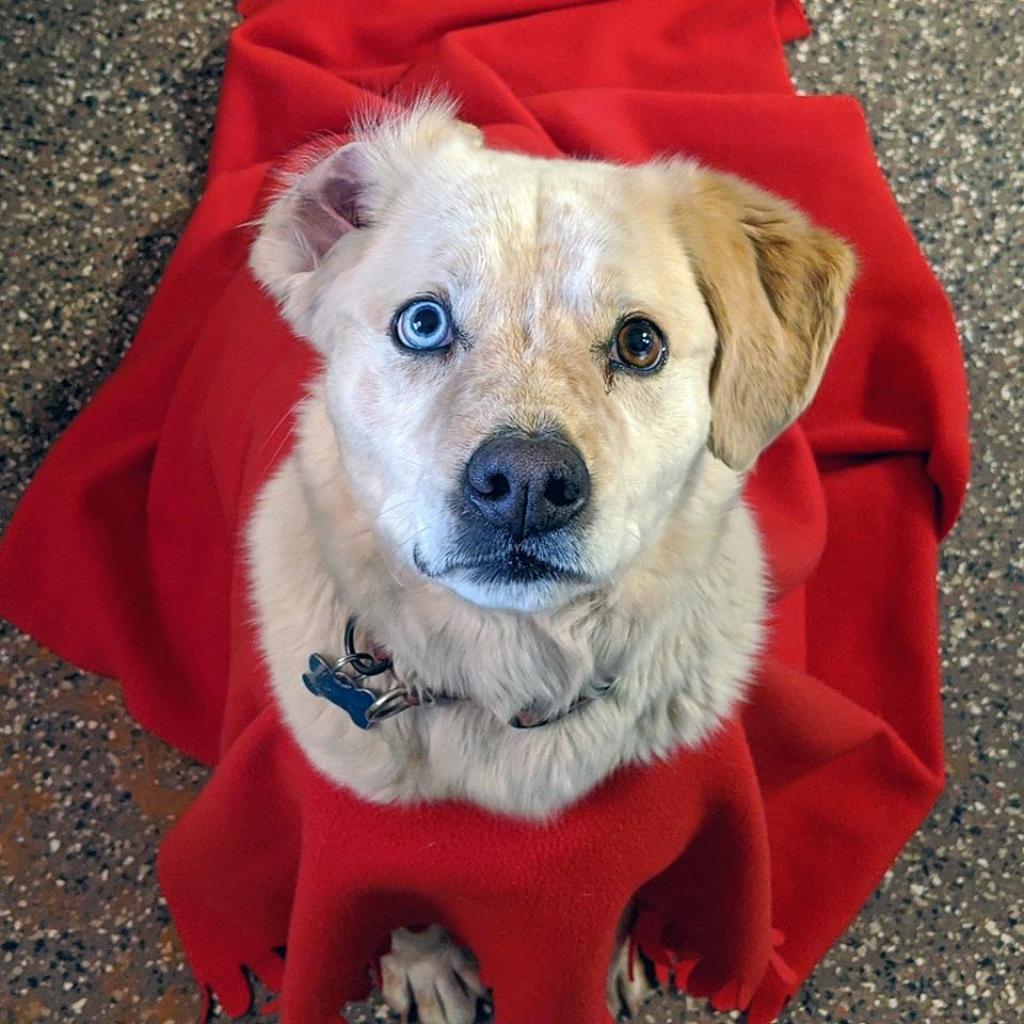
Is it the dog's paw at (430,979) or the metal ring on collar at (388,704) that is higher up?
the metal ring on collar at (388,704)

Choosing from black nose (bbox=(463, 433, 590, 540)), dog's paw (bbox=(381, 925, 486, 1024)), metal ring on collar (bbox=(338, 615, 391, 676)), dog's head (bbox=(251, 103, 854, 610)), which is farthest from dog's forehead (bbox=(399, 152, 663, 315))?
dog's paw (bbox=(381, 925, 486, 1024))

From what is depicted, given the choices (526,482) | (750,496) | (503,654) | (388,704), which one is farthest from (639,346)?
(750,496)

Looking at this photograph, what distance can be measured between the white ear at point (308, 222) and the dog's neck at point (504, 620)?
0.19 m

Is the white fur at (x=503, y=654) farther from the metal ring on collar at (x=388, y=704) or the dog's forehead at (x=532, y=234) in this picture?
the dog's forehead at (x=532, y=234)

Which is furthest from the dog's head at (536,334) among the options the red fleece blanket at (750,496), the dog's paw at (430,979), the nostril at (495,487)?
the dog's paw at (430,979)

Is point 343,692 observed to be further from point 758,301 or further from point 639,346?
point 758,301

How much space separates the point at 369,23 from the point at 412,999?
5.09ft

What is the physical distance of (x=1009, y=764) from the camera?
1.62 m

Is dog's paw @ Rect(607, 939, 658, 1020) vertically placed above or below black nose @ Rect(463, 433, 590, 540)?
below

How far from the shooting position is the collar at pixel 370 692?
1002 millimetres

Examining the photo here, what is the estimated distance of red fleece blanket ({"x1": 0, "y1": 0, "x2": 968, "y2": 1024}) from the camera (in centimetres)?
120

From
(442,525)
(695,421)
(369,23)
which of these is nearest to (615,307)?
(695,421)

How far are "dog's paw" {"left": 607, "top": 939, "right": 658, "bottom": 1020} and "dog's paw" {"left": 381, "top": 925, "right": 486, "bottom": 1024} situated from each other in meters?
0.18

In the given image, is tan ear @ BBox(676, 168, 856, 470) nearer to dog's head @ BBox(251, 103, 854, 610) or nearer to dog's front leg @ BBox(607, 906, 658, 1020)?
dog's head @ BBox(251, 103, 854, 610)
